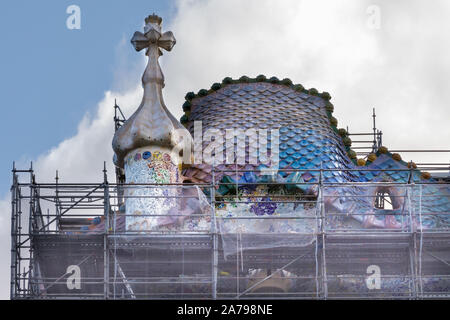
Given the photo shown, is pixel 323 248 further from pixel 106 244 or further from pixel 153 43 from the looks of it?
pixel 153 43

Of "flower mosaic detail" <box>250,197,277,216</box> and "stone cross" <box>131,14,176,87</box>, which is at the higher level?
"stone cross" <box>131,14,176,87</box>

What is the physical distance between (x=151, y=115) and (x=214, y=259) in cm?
483

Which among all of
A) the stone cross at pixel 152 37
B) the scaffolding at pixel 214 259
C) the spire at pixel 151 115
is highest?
the stone cross at pixel 152 37

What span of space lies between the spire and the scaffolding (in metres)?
1.90

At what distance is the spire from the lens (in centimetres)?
4019

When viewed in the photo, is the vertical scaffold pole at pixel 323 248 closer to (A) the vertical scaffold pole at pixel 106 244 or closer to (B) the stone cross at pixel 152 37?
(A) the vertical scaffold pole at pixel 106 244

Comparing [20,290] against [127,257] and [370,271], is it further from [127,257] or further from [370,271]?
[370,271]

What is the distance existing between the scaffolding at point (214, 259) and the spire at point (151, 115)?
74.9 inches

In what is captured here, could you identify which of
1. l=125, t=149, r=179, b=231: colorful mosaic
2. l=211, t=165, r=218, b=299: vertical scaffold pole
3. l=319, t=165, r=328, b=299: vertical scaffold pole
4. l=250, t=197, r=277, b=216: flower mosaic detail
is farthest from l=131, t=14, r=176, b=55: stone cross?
l=319, t=165, r=328, b=299: vertical scaffold pole

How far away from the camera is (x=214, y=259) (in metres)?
37.5

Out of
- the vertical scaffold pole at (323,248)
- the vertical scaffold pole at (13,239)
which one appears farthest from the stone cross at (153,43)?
the vertical scaffold pole at (323,248)

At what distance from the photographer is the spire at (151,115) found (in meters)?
40.2

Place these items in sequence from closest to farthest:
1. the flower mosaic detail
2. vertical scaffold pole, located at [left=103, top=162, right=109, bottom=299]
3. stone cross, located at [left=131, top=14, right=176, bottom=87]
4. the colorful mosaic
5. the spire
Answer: vertical scaffold pole, located at [left=103, top=162, right=109, bottom=299], the colorful mosaic, the flower mosaic detail, the spire, stone cross, located at [left=131, top=14, right=176, bottom=87]

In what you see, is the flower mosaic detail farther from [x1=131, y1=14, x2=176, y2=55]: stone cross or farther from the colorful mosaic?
[x1=131, y1=14, x2=176, y2=55]: stone cross
